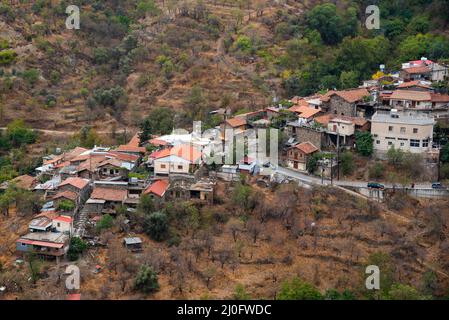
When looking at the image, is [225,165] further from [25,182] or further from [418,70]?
[418,70]

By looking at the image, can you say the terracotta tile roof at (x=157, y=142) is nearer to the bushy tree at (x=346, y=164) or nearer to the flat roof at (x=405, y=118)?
the bushy tree at (x=346, y=164)

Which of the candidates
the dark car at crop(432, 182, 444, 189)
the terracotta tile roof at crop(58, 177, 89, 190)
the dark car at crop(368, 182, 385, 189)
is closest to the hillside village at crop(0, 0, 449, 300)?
the terracotta tile roof at crop(58, 177, 89, 190)

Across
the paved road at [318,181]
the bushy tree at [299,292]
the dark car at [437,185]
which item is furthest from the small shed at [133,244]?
the dark car at [437,185]

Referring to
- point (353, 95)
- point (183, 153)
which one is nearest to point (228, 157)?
point (183, 153)

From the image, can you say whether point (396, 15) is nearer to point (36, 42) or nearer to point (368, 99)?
point (368, 99)

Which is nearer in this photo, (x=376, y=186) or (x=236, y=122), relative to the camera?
(x=376, y=186)

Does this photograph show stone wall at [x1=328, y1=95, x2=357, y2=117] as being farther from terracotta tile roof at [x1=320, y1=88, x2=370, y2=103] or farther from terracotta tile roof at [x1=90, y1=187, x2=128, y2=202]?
terracotta tile roof at [x1=90, y1=187, x2=128, y2=202]
